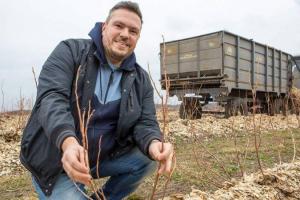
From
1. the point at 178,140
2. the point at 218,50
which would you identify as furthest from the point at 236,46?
the point at 178,140

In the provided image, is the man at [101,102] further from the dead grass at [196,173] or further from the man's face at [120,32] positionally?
the dead grass at [196,173]

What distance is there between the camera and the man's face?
2.50 meters

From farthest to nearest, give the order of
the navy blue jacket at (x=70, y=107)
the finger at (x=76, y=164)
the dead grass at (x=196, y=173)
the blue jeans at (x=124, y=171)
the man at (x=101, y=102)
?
the dead grass at (x=196, y=173)
the blue jeans at (x=124, y=171)
the man at (x=101, y=102)
the navy blue jacket at (x=70, y=107)
the finger at (x=76, y=164)

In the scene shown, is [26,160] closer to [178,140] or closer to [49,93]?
[49,93]

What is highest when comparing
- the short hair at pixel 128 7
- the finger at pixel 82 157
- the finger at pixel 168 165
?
the short hair at pixel 128 7

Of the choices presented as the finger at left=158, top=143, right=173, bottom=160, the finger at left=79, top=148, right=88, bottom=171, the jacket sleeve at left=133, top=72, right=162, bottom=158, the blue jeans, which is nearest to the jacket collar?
the jacket sleeve at left=133, top=72, right=162, bottom=158

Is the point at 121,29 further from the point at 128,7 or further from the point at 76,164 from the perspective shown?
the point at 76,164

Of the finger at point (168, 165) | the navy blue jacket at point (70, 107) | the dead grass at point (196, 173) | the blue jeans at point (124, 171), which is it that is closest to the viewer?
the finger at point (168, 165)

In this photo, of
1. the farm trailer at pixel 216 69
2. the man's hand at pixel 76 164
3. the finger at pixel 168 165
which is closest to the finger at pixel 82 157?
the man's hand at pixel 76 164

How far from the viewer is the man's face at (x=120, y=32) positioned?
2.50m

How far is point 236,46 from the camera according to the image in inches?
492

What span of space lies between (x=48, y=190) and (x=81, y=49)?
2.90 ft

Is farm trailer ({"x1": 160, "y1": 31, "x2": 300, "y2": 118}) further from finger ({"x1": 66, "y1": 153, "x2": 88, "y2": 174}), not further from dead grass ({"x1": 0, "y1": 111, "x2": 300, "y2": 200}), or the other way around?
finger ({"x1": 66, "y1": 153, "x2": 88, "y2": 174})

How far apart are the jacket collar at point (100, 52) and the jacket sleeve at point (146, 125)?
0.22m
